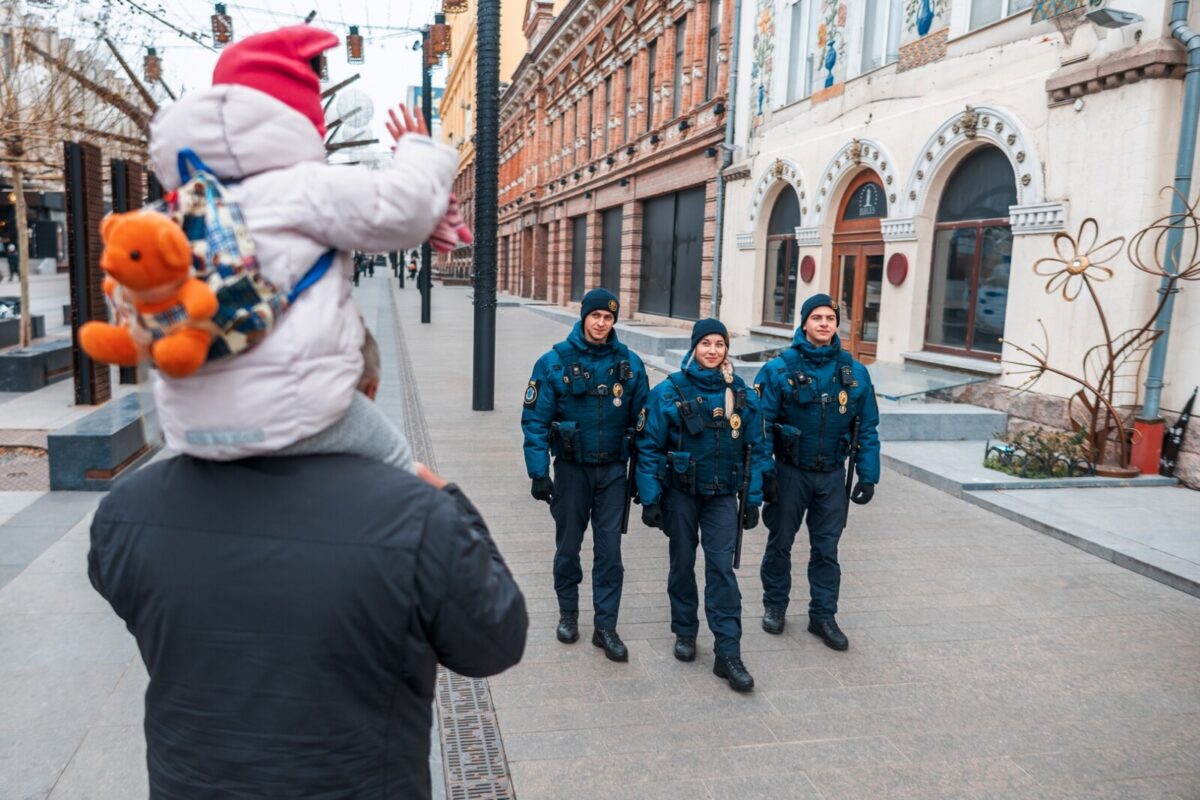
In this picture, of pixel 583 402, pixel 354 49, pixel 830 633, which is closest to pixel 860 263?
pixel 354 49

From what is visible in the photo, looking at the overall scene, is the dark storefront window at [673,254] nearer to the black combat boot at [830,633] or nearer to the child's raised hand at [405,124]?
the black combat boot at [830,633]

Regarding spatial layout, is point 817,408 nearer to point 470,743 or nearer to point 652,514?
point 652,514

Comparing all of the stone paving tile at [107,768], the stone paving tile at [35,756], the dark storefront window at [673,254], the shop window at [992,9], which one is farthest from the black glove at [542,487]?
the dark storefront window at [673,254]

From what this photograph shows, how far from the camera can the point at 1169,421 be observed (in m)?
9.02

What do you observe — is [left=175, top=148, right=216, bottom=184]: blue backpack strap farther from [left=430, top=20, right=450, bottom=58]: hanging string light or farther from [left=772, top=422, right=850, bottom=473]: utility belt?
[left=430, top=20, right=450, bottom=58]: hanging string light

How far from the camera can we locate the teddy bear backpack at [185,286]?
48.0 inches

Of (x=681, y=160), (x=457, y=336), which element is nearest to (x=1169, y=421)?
(x=681, y=160)

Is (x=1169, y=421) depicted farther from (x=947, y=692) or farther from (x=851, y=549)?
(x=947, y=692)

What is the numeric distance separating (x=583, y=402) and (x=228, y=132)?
11.1 feet

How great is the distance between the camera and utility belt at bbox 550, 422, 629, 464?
470cm

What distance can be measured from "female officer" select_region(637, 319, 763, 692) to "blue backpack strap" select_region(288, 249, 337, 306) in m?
3.13

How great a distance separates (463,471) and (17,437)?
4988 millimetres

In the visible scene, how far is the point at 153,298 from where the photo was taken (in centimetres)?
126

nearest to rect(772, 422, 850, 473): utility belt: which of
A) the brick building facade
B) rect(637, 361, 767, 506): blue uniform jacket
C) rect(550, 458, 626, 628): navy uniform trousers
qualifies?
rect(637, 361, 767, 506): blue uniform jacket
